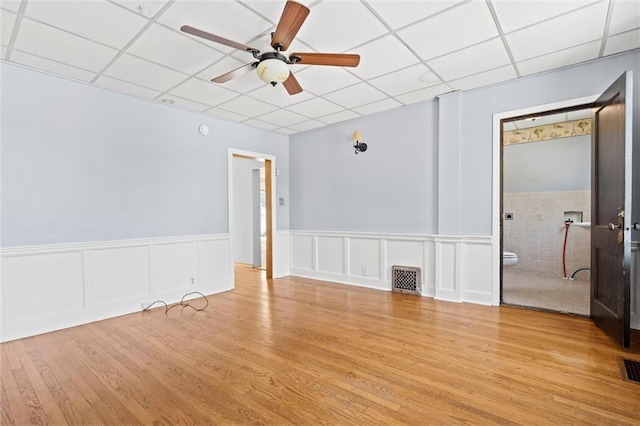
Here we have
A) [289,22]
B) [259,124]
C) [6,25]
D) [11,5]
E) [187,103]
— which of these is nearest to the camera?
[289,22]

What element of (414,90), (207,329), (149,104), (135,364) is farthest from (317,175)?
(135,364)

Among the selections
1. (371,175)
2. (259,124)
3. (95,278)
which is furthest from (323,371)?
(259,124)

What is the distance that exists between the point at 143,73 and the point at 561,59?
4.31 meters

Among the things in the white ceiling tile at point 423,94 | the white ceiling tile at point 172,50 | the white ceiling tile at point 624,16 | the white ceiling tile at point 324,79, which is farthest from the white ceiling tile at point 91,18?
the white ceiling tile at point 624,16

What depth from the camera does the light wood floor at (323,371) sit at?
1.81 metres

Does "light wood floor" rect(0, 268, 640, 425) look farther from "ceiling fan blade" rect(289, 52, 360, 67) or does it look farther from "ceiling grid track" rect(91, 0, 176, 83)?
"ceiling grid track" rect(91, 0, 176, 83)

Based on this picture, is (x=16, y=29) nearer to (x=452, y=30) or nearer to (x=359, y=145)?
(x=452, y=30)

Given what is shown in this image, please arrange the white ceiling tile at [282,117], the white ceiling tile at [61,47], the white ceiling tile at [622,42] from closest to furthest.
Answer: the white ceiling tile at [61,47]
the white ceiling tile at [622,42]
the white ceiling tile at [282,117]

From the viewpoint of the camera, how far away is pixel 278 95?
3869mm

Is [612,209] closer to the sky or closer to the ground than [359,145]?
closer to the ground

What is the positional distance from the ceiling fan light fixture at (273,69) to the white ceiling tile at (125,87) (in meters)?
1.92

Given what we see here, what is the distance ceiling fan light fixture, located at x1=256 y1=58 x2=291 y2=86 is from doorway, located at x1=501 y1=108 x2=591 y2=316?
419cm

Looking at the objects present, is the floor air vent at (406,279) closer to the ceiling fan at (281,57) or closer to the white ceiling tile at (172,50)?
the ceiling fan at (281,57)

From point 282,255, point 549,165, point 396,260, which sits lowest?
point 282,255
